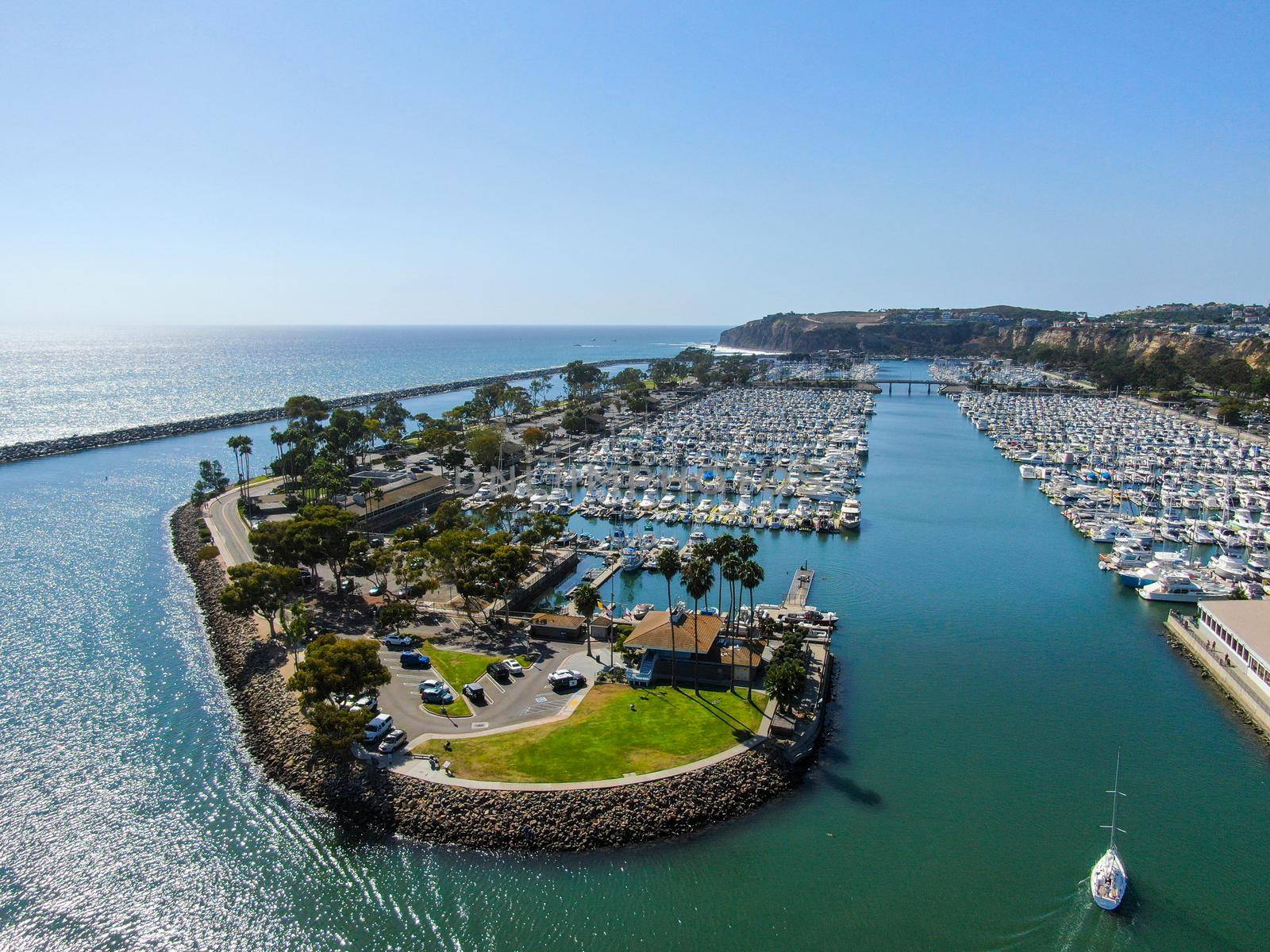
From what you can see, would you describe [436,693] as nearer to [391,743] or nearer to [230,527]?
[391,743]

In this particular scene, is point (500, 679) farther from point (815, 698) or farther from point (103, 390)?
point (103, 390)

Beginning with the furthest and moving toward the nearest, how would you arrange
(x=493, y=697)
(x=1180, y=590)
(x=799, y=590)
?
(x=799, y=590), (x=1180, y=590), (x=493, y=697)

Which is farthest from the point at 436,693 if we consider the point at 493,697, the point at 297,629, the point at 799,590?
the point at 799,590

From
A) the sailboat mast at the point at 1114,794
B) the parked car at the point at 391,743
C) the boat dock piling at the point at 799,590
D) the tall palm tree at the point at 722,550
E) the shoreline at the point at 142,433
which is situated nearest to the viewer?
the sailboat mast at the point at 1114,794

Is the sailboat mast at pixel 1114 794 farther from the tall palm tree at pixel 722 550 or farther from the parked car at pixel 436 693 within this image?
the parked car at pixel 436 693

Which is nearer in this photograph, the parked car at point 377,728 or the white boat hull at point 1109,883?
the white boat hull at point 1109,883

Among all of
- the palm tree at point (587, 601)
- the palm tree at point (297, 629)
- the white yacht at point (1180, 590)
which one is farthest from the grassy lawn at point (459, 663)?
the white yacht at point (1180, 590)

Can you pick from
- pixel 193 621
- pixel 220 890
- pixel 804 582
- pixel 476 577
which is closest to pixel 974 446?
pixel 804 582
